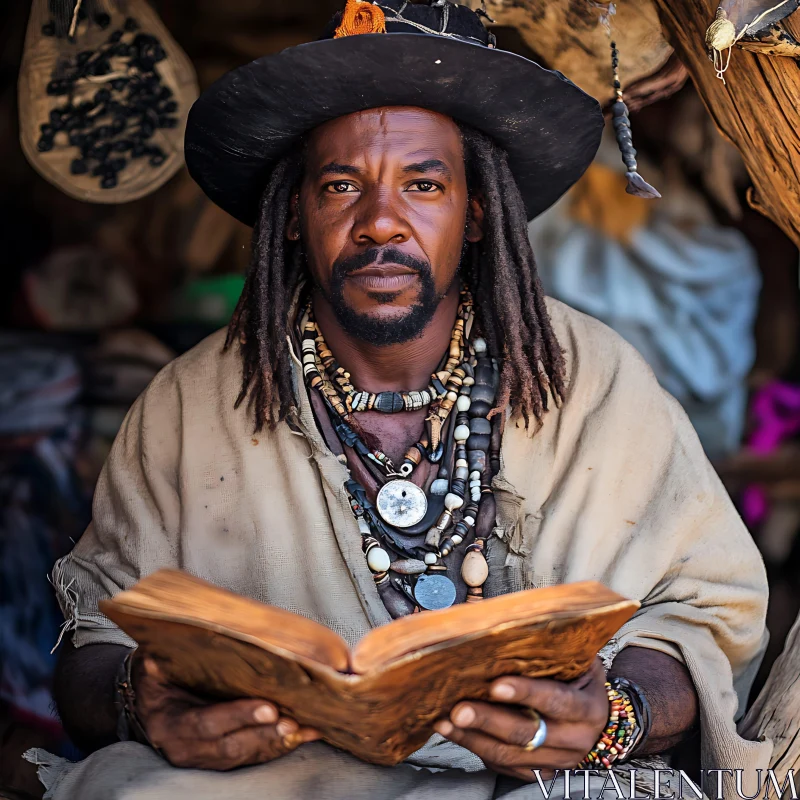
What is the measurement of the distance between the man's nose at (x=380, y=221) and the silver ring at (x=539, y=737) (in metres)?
1.15

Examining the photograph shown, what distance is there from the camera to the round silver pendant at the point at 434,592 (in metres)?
2.66

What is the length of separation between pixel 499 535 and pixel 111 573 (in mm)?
913

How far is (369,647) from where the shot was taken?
6.11ft

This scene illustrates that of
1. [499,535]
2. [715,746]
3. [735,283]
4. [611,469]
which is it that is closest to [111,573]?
[499,535]

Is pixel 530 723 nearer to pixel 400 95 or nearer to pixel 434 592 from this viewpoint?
pixel 434 592

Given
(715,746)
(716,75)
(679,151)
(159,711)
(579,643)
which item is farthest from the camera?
(679,151)

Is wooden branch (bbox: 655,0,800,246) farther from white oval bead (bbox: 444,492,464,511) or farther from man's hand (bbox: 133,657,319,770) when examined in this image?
man's hand (bbox: 133,657,319,770)

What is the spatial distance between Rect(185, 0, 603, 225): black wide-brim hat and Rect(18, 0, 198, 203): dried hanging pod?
834 mm

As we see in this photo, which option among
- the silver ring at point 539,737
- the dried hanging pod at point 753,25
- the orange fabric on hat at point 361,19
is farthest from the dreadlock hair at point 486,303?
the silver ring at point 539,737

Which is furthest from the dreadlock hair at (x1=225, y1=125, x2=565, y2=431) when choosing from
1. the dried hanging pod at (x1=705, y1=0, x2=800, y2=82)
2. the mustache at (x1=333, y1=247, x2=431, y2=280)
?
the dried hanging pod at (x1=705, y1=0, x2=800, y2=82)

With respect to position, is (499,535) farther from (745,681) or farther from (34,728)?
(34,728)

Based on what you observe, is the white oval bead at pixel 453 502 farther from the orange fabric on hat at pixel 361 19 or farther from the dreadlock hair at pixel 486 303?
the orange fabric on hat at pixel 361 19

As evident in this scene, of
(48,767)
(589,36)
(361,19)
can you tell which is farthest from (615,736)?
(589,36)

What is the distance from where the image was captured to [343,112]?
2.81 m
